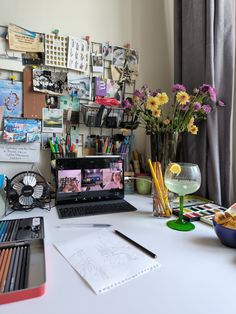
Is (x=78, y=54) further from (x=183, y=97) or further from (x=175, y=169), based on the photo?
(x=175, y=169)

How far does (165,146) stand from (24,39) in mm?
834

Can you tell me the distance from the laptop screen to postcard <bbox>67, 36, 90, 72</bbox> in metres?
0.49

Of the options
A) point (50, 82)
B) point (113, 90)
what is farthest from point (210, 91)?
point (50, 82)

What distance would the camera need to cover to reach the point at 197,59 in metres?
1.20

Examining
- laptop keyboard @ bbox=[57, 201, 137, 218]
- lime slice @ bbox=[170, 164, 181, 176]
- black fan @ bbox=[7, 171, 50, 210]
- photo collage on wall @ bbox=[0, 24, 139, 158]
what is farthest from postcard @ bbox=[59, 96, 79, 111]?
lime slice @ bbox=[170, 164, 181, 176]

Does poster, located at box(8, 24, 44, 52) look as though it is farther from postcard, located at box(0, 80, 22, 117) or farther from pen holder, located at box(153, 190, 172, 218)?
pen holder, located at box(153, 190, 172, 218)

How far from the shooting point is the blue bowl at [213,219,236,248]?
70cm

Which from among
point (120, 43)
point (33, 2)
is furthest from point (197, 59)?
point (33, 2)

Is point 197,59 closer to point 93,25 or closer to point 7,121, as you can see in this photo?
point 93,25

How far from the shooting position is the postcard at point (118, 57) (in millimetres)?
1311

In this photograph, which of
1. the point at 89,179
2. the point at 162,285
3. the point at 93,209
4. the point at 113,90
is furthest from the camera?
the point at 113,90

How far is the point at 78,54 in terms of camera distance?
122cm

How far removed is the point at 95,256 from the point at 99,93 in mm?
881

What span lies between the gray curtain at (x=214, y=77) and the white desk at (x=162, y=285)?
420 mm
